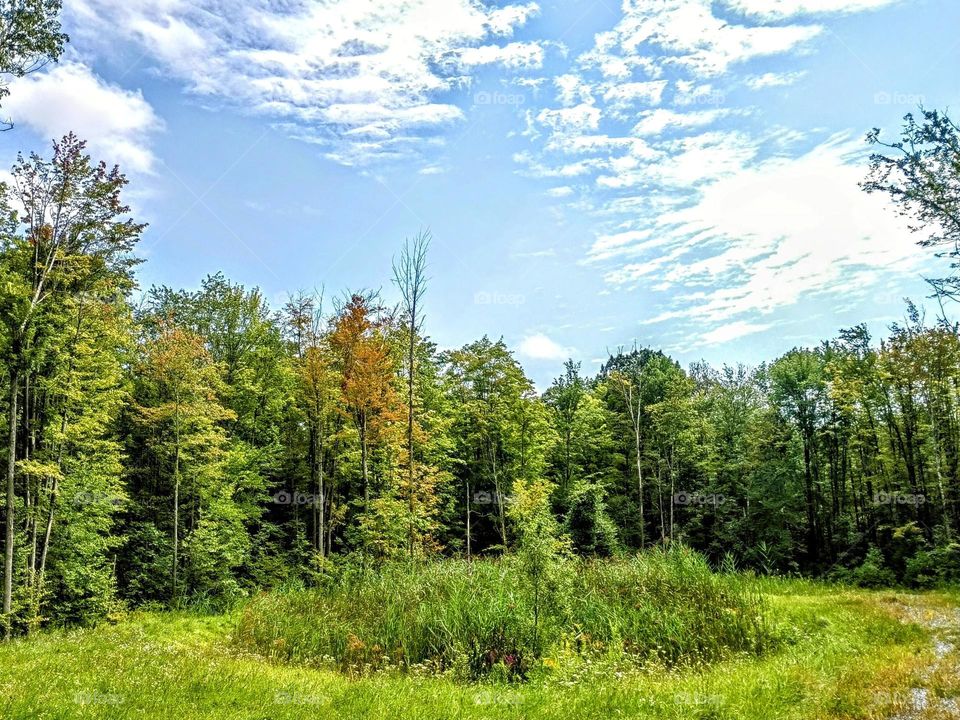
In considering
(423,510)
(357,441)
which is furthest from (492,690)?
(357,441)

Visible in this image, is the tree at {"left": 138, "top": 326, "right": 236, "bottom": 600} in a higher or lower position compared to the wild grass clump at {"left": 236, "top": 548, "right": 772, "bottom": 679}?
higher

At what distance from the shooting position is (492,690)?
891 cm

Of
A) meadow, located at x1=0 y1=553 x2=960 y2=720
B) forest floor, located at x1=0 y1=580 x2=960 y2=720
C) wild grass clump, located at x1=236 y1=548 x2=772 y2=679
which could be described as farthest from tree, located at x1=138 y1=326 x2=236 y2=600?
forest floor, located at x1=0 y1=580 x2=960 y2=720

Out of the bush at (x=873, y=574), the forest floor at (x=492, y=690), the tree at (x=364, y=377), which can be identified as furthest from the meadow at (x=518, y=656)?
the tree at (x=364, y=377)

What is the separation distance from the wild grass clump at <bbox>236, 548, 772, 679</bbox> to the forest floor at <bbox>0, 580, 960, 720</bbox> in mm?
958

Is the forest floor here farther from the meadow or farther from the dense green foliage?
the dense green foliage

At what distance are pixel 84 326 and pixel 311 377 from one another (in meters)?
8.35

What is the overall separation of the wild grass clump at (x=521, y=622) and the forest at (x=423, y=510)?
71mm

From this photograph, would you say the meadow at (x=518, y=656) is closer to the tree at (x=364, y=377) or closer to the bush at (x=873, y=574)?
the bush at (x=873, y=574)

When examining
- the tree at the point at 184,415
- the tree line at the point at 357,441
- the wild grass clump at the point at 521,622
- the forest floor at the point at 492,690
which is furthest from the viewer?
the tree at the point at 184,415

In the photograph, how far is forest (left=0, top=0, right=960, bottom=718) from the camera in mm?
9125

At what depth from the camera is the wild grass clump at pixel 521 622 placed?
1120 cm

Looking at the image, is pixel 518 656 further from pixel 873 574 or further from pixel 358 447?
pixel 873 574

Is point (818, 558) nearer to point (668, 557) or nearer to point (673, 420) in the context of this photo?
point (673, 420)
